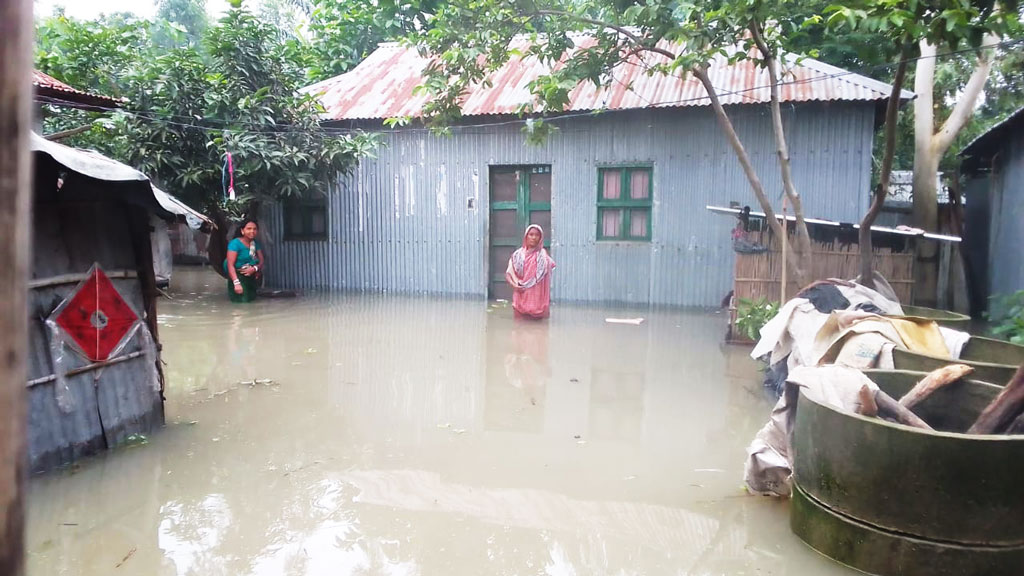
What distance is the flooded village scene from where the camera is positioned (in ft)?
10.9

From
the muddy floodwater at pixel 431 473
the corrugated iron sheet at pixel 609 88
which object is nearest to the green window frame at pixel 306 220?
the corrugated iron sheet at pixel 609 88

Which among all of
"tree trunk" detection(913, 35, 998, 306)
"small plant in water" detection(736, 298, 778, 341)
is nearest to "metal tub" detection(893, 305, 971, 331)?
"small plant in water" detection(736, 298, 778, 341)

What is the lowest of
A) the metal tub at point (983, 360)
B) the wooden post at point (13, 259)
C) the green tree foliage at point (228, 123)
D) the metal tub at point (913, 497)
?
the metal tub at point (913, 497)

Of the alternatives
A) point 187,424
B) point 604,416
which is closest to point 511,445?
point 604,416

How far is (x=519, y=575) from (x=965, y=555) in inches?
74.1

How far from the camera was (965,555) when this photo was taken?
2.94 meters

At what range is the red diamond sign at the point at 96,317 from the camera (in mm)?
4406

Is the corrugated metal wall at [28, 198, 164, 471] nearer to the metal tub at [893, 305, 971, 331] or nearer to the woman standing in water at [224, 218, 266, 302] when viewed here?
the metal tub at [893, 305, 971, 331]

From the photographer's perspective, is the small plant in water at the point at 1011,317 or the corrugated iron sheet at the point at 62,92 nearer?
the small plant in water at the point at 1011,317

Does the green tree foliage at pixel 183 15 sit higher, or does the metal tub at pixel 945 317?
the green tree foliage at pixel 183 15

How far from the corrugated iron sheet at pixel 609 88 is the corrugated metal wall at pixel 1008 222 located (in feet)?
6.36

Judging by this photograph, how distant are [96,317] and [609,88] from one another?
842 cm

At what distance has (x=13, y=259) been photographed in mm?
862

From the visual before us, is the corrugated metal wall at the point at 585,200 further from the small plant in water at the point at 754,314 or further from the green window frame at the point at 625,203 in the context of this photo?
→ the small plant in water at the point at 754,314
